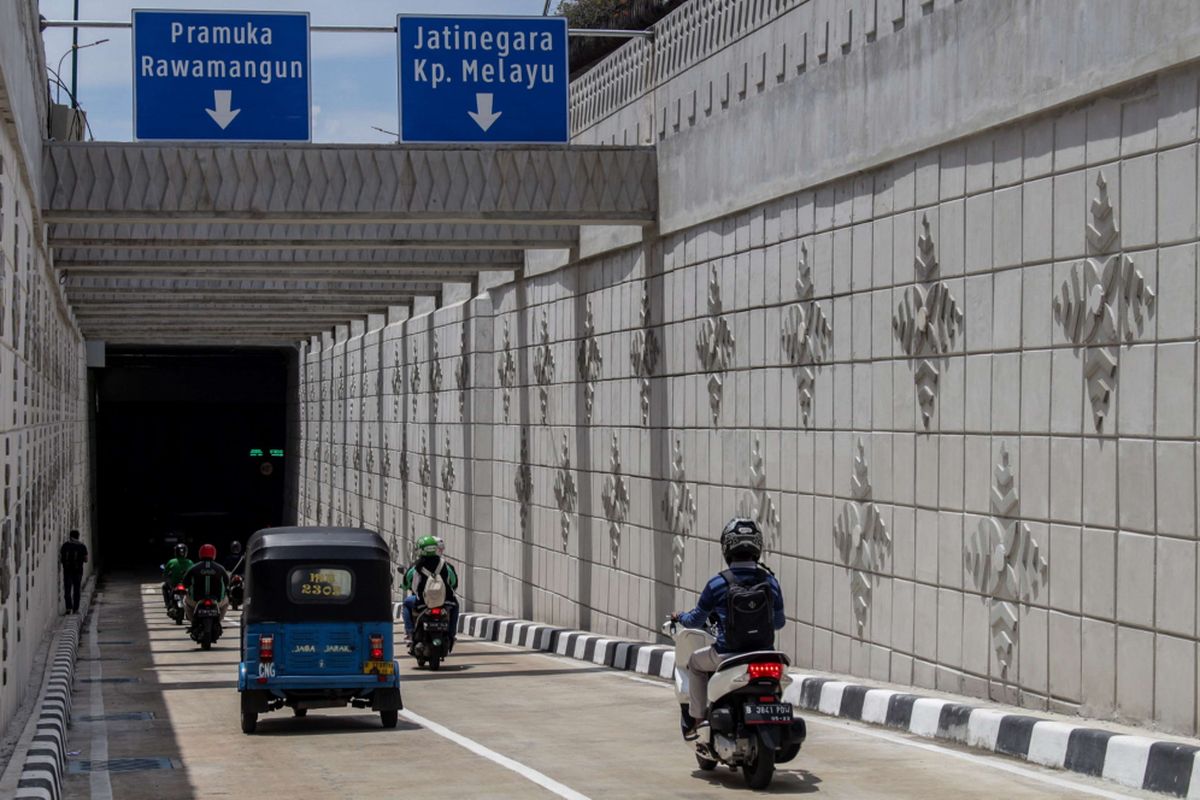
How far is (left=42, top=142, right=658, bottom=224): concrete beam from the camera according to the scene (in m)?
19.8

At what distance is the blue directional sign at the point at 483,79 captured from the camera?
66.0 feet

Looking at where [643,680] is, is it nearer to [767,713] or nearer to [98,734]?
[98,734]

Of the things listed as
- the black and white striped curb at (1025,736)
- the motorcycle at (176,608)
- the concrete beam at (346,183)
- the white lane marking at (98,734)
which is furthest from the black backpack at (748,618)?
the motorcycle at (176,608)

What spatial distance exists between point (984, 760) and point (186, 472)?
66.8 m

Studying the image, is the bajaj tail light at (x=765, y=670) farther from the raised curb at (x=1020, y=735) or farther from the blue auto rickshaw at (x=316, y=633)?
the blue auto rickshaw at (x=316, y=633)

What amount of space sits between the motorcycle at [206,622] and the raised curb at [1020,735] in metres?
14.7

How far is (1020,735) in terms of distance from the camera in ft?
36.3

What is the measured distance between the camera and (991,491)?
41.4ft

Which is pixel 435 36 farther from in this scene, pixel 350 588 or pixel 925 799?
pixel 925 799

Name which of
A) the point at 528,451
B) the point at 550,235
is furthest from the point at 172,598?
the point at 550,235

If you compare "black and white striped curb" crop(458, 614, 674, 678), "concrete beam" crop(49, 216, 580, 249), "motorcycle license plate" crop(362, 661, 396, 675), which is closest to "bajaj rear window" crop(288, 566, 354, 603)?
"motorcycle license plate" crop(362, 661, 396, 675)

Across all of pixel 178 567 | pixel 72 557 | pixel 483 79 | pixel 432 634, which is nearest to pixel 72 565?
pixel 72 557

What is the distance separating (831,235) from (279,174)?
7.28 m

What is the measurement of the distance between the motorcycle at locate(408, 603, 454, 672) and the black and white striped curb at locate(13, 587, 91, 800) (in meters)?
4.03
